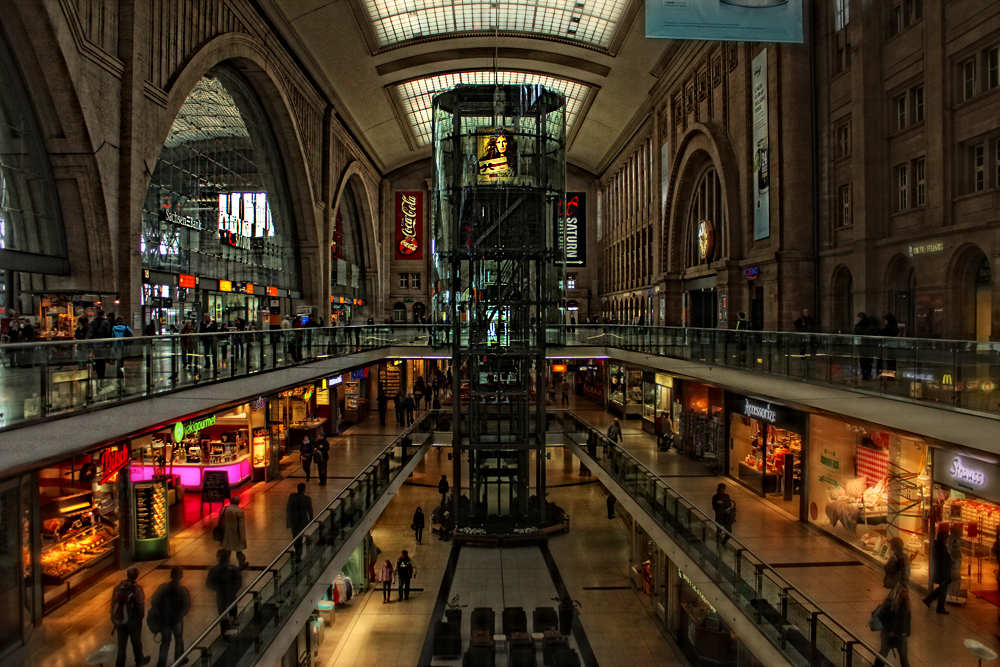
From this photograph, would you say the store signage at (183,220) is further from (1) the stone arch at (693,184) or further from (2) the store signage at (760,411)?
(1) the stone arch at (693,184)

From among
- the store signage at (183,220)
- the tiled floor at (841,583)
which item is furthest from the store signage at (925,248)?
the store signage at (183,220)

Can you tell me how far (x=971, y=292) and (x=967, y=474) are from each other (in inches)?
321

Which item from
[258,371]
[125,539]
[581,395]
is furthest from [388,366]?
[125,539]

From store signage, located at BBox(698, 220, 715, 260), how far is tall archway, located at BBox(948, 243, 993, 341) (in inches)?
546

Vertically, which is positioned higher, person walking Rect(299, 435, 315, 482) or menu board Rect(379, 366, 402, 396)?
menu board Rect(379, 366, 402, 396)

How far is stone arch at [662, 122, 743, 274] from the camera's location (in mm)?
26031

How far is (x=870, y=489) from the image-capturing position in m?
11.7

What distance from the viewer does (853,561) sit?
1121cm

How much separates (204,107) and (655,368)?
19.7m

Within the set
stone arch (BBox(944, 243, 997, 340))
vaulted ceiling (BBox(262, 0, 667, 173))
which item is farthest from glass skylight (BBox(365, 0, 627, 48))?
stone arch (BBox(944, 243, 997, 340))

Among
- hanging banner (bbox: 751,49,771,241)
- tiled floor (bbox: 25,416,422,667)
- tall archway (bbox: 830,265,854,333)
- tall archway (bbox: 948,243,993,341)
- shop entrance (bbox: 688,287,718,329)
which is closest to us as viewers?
tiled floor (bbox: 25,416,422,667)

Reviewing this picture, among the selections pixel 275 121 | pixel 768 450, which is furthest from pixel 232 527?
pixel 275 121

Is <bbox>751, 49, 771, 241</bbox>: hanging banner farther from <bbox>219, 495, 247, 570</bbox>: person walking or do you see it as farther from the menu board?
<bbox>219, 495, 247, 570</bbox>: person walking

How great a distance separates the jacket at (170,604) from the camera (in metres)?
7.37
